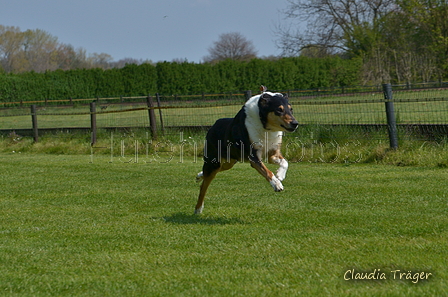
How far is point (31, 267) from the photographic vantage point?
500 cm

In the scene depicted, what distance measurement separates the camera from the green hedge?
141 feet

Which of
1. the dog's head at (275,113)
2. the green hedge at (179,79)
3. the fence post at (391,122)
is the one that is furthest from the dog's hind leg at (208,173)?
the green hedge at (179,79)

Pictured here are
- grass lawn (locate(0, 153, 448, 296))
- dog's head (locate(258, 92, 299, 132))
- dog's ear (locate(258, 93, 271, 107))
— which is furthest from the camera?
dog's ear (locate(258, 93, 271, 107))

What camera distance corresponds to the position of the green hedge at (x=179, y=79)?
141ft

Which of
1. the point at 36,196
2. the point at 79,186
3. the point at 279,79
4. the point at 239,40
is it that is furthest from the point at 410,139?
the point at 239,40

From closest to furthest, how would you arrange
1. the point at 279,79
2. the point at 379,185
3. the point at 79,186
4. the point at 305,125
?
the point at 379,185 < the point at 79,186 < the point at 305,125 < the point at 279,79

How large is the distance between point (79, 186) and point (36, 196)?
118 cm

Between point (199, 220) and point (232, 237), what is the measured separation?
1.21m

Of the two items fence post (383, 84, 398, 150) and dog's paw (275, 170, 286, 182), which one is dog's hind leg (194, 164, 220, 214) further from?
fence post (383, 84, 398, 150)

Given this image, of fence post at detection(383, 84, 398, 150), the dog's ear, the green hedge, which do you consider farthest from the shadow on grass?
the green hedge

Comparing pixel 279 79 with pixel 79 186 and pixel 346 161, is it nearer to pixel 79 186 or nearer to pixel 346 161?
pixel 346 161

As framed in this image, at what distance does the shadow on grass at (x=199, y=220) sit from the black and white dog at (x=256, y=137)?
1.08 ft

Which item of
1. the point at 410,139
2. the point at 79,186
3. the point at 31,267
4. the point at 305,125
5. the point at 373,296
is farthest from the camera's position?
the point at 305,125

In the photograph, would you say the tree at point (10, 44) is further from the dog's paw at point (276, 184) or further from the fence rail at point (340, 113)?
the dog's paw at point (276, 184)
